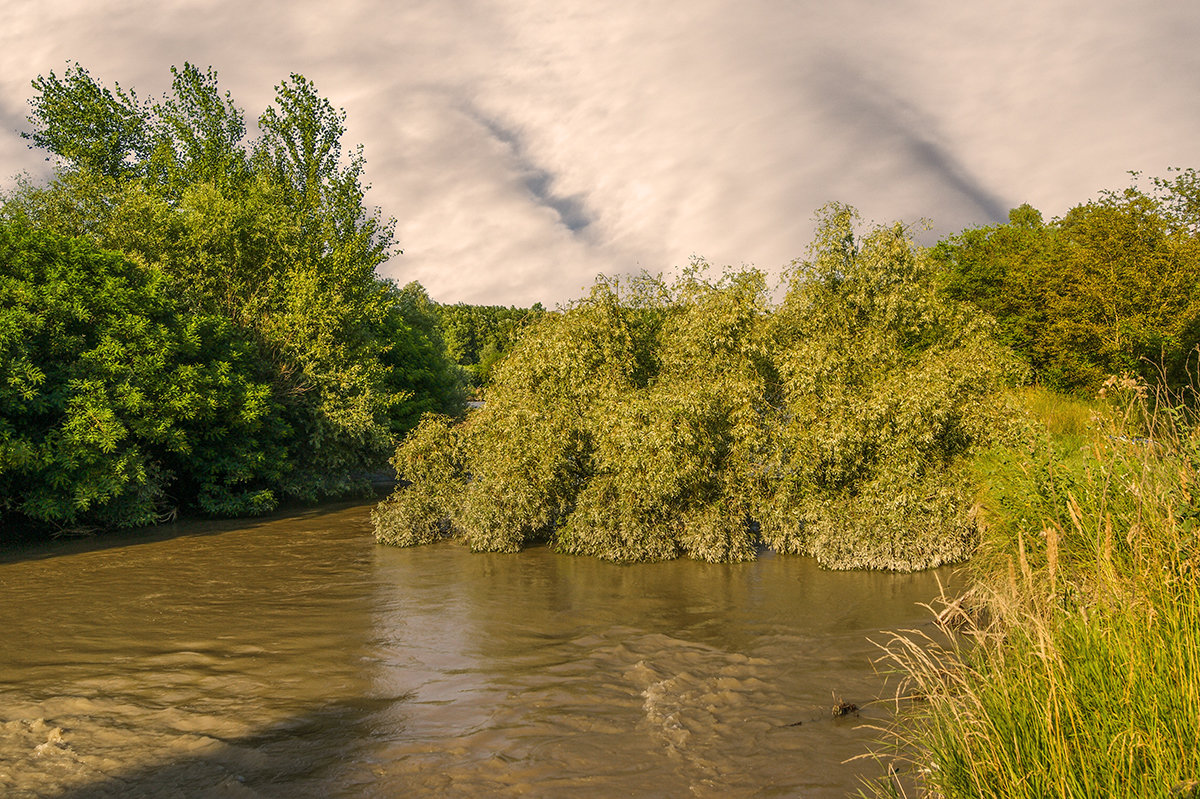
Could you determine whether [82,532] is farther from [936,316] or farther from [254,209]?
[936,316]

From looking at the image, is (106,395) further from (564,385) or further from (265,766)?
(265,766)

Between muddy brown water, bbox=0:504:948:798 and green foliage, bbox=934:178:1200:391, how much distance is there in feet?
76.3

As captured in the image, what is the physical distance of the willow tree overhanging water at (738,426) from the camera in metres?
17.3

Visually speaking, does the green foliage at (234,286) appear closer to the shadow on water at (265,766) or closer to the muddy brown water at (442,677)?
the muddy brown water at (442,677)

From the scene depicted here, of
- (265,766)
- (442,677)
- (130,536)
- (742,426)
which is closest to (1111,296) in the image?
(742,426)

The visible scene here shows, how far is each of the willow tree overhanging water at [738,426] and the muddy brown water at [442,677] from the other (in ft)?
3.55

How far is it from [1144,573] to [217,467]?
28.4m

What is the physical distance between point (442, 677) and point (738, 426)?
32.7 ft

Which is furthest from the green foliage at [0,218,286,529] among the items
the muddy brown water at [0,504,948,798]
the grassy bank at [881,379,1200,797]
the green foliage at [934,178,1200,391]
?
the green foliage at [934,178,1200,391]

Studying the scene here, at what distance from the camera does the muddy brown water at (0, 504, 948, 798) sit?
8.38 m

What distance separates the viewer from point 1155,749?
12.8 ft

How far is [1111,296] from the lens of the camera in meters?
32.8


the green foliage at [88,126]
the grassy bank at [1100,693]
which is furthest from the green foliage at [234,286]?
the grassy bank at [1100,693]

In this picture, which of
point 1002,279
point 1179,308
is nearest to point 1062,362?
point 1179,308
